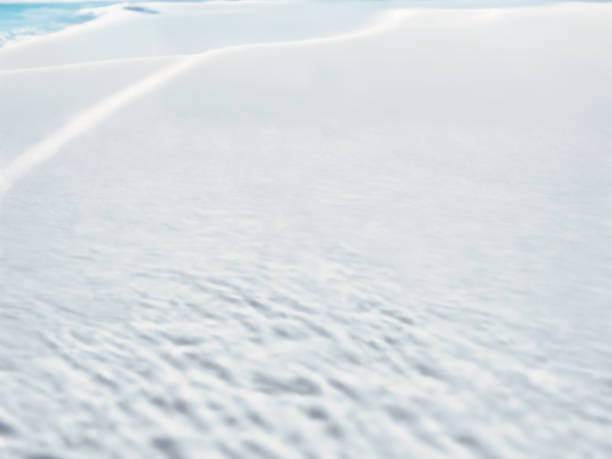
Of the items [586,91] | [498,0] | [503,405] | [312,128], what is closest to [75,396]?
[503,405]

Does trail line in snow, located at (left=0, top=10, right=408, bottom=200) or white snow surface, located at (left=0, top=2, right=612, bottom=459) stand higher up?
trail line in snow, located at (left=0, top=10, right=408, bottom=200)

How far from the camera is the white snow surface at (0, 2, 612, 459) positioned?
4.75 feet

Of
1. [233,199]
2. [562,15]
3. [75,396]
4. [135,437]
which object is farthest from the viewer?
[562,15]

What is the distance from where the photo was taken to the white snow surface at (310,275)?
4.75 ft

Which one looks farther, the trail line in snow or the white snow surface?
the trail line in snow

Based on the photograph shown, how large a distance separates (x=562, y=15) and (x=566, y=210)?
23.7ft

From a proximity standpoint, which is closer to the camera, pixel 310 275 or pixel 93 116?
pixel 310 275

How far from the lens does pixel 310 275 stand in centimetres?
208

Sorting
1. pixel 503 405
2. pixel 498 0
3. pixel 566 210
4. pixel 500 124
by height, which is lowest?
pixel 503 405

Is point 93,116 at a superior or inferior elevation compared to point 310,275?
superior

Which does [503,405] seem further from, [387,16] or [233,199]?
[387,16]

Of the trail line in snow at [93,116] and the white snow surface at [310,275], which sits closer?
the white snow surface at [310,275]

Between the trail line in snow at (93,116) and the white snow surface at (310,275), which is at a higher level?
the trail line in snow at (93,116)

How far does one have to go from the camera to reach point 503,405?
1.48m
